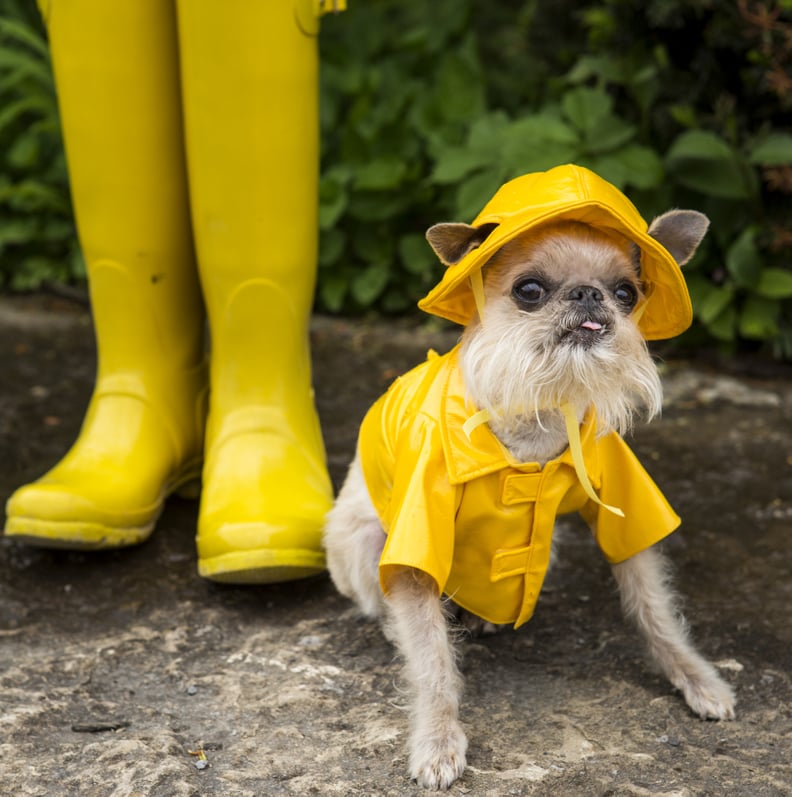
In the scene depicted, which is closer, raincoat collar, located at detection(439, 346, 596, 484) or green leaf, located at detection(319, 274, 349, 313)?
raincoat collar, located at detection(439, 346, 596, 484)

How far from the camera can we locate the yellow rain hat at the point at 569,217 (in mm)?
1700

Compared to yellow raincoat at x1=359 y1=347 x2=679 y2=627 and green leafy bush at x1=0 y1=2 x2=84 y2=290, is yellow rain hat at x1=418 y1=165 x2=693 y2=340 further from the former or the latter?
green leafy bush at x1=0 y1=2 x2=84 y2=290

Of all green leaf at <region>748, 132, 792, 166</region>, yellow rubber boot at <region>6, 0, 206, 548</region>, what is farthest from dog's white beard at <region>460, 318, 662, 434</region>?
green leaf at <region>748, 132, 792, 166</region>

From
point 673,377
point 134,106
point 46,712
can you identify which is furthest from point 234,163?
point 673,377

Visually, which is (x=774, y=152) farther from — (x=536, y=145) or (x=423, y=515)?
(x=423, y=515)

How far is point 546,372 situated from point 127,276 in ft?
3.87

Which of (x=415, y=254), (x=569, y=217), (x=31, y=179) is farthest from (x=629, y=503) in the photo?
(x=31, y=179)

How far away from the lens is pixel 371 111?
421cm

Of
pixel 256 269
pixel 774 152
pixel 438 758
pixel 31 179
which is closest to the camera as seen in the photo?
pixel 438 758

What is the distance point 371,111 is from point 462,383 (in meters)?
2.56

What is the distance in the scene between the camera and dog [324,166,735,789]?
1.77 metres

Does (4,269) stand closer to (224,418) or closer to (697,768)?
(224,418)

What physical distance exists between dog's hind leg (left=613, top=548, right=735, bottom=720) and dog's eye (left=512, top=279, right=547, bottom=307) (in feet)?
1.84

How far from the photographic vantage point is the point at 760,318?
135 inches
